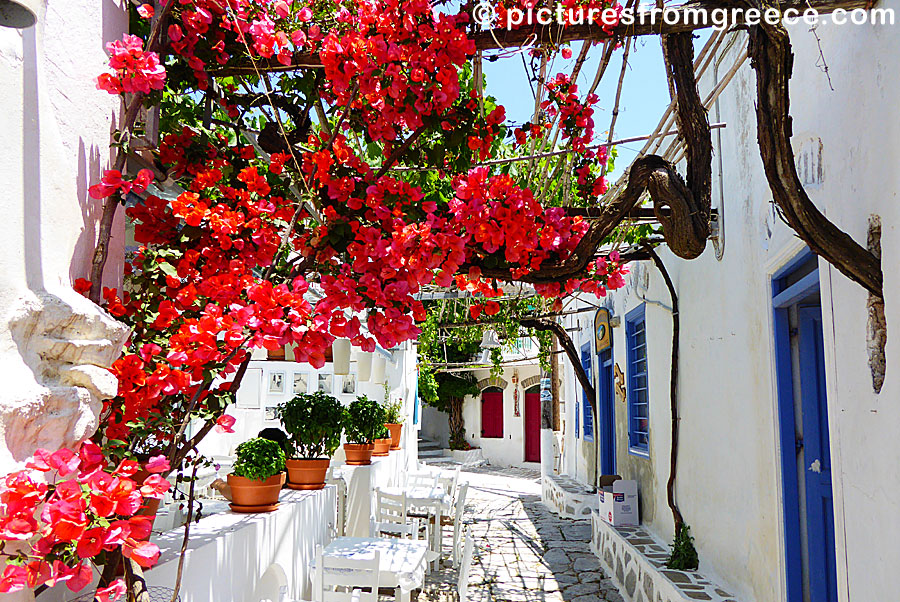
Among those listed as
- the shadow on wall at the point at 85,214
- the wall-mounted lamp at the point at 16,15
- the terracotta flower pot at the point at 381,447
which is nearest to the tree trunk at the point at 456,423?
the terracotta flower pot at the point at 381,447

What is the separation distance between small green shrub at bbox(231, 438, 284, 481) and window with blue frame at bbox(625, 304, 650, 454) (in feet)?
14.3

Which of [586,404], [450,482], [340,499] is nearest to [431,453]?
[586,404]

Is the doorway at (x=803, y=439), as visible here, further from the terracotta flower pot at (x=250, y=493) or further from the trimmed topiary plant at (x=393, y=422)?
the trimmed topiary plant at (x=393, y=422)

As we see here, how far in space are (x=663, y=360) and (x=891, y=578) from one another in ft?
13.1

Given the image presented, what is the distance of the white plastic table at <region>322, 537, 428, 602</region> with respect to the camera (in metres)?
4.27

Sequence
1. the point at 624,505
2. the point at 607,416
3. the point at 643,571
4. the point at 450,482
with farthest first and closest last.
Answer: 1. the point at 607,416
2. the point at 450,482
3. the point at 624,505
4. the point at 643,571

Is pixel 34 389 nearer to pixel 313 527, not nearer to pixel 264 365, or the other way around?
pixel 313 527

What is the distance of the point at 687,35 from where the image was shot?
2352 mm

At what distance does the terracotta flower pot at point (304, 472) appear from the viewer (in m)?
4.82

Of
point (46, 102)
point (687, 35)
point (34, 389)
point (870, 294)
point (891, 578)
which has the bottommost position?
point (891, 578)

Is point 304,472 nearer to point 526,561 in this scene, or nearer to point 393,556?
point 393,556

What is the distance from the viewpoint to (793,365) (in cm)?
362

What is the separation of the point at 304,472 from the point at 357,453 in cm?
250

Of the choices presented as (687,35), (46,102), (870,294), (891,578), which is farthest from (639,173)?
(46,102)
